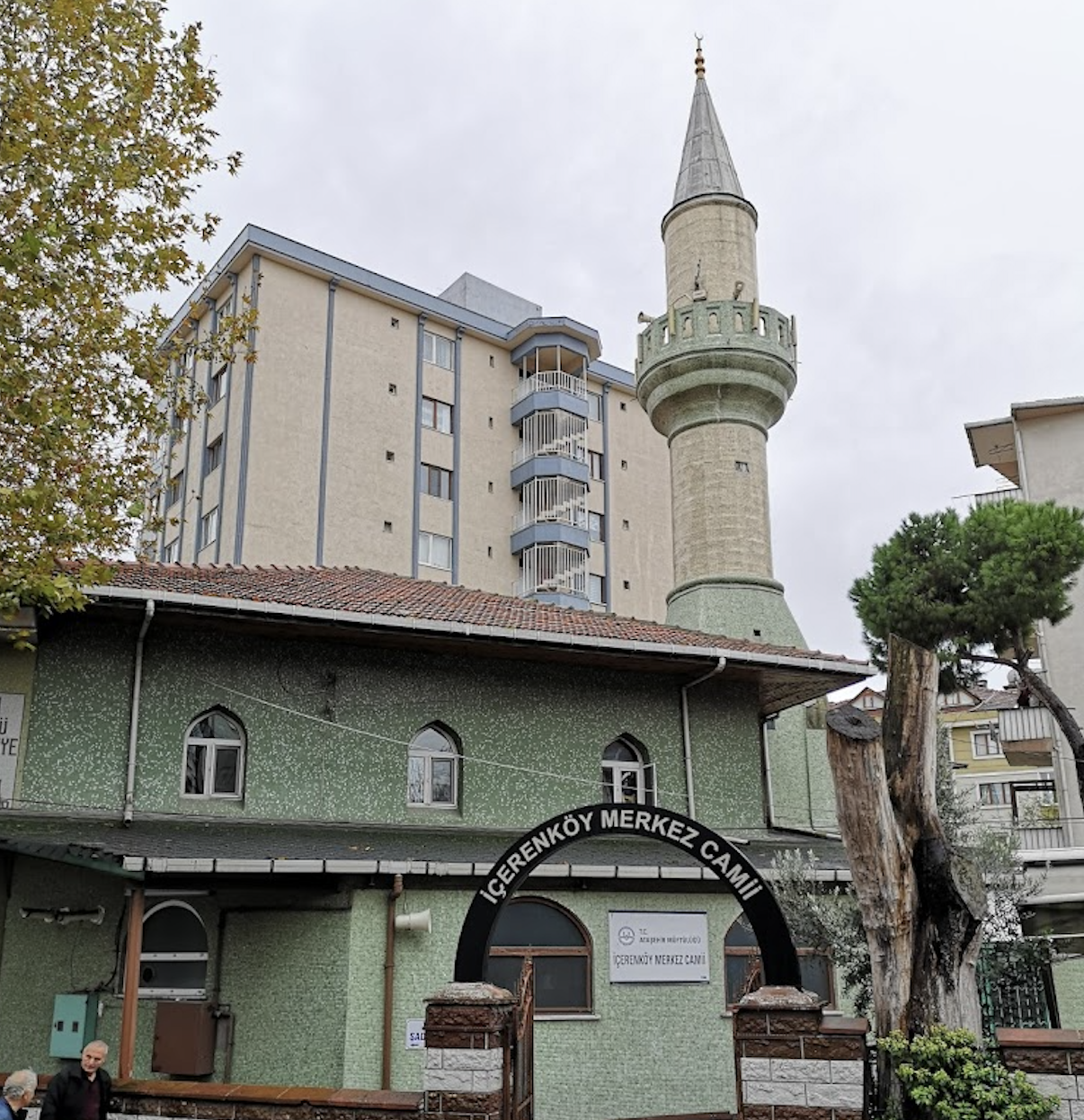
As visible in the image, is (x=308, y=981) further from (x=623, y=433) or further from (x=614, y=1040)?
(x=623, y=433)

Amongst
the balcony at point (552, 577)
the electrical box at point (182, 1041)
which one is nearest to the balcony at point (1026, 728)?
the balcony at point (552, 577)

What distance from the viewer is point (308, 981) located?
12.5 meters

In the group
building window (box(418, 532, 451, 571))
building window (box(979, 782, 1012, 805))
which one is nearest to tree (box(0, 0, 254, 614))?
building window (box(418, 532, 451, 571))

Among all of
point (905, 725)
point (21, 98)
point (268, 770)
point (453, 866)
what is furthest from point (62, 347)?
point (905, 725)

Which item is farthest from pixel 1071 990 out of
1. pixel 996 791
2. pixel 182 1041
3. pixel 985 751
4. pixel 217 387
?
pixel 985 751

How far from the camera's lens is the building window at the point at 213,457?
1369 inches

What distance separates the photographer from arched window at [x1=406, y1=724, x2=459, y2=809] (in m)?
15.0

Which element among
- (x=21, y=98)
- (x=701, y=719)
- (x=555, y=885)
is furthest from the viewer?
(x=701, y=719)

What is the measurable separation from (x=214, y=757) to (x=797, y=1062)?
8.69 m

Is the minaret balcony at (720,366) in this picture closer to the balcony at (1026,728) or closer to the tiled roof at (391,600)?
the tiled roof at (391,600)

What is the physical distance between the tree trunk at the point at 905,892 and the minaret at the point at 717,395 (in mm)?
12814

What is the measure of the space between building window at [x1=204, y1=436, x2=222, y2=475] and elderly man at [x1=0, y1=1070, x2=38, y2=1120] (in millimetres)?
28143

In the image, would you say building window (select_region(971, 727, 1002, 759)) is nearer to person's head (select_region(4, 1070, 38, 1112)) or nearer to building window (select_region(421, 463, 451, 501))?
building window (select_region(421, 463, 451, 501))

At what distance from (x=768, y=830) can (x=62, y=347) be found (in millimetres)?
10802
